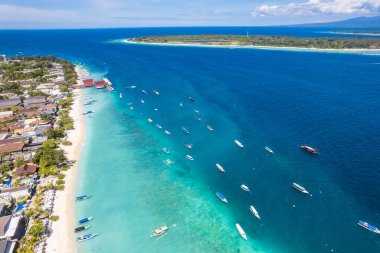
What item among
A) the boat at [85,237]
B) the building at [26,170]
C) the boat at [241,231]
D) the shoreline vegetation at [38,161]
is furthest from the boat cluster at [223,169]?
the building at [26,170]

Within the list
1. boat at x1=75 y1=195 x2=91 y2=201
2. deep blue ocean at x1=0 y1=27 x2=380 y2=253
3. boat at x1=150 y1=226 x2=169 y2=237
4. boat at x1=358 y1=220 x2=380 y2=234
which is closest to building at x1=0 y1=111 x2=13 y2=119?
deep blue ocean at x1=0 y1=27 x2=380 y2=253

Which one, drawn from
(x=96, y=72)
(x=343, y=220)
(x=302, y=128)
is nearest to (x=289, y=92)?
(x=302, y=128)

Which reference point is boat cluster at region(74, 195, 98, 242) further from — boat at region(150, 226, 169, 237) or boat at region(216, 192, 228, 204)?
boat at region(216, 192, 228, 204)

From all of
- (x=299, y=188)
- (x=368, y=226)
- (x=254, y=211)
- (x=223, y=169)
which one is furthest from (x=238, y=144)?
(x=368, y=226)

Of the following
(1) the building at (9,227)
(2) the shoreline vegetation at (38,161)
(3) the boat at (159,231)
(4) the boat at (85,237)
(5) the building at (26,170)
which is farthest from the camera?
(5) the building at (26,170)

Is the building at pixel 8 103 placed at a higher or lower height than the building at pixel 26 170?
higher

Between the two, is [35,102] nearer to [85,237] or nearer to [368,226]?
[85,237]

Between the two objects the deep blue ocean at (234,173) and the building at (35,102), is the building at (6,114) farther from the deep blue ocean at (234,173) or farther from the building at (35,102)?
the deep blue ocean at (234,173)
